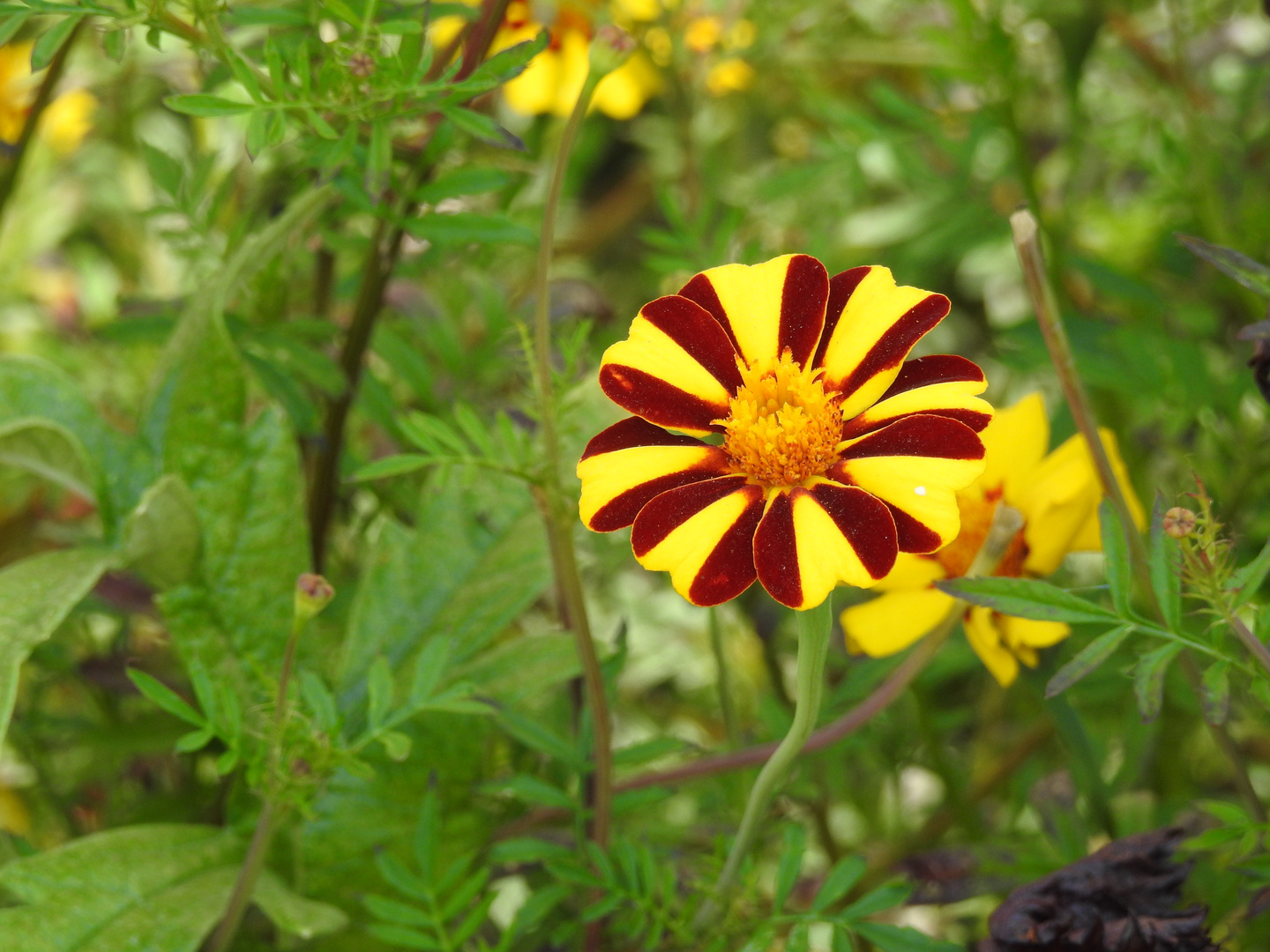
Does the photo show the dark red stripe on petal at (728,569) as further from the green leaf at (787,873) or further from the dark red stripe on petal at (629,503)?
the green leaf at (787,873)

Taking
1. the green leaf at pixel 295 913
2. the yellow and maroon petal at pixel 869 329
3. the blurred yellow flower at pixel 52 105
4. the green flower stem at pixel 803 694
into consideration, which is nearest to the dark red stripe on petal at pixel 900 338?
the yellow and maroon petal at pixel 869 329

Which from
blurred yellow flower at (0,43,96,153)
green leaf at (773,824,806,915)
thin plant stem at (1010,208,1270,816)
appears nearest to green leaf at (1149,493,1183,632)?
thin plant stem at (1010,208,1270,816)

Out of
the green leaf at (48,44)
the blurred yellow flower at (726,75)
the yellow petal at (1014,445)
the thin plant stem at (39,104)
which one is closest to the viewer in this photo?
the green leaf at (48,44)

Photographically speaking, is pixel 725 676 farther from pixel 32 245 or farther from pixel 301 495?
pixel 32 245

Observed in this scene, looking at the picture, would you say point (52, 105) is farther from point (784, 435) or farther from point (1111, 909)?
point (1111, 909)

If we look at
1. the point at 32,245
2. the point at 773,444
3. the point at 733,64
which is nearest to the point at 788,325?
the point at 773,444

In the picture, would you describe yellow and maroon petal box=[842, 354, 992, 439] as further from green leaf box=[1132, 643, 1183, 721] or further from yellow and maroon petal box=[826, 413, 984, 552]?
green leaf box=[1132, 643, 1183, 721]

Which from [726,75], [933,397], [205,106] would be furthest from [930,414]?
[726,75]
